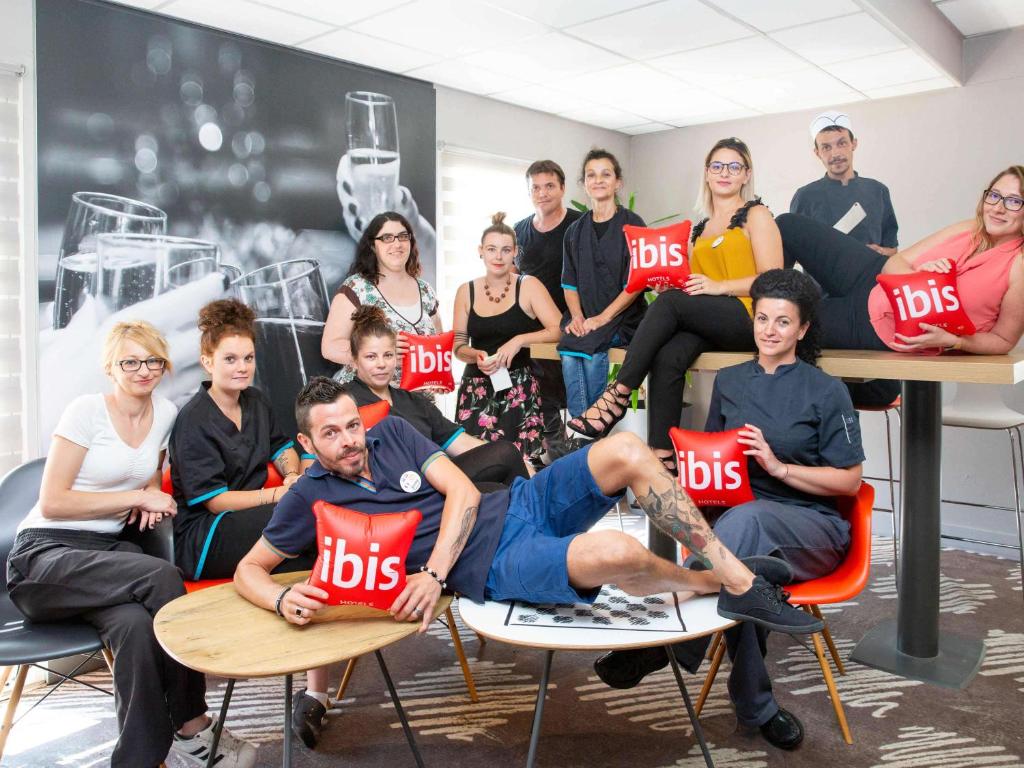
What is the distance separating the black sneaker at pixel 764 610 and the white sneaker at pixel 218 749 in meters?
1.37

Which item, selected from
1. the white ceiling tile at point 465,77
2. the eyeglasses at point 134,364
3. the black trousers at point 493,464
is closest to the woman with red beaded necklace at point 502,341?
the black trousers at point 493,464

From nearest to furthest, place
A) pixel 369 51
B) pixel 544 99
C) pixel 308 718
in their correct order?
pixel 308 718, pixel 369 51, pixel 544 99

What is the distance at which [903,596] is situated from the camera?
9.75 feet

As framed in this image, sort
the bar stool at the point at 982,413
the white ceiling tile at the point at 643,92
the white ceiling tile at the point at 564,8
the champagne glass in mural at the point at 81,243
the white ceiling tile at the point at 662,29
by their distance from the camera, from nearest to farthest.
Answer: the champagne glass in mural at the point at 81,243 → the white ceiling tile at the point at 564,8 → the white ceiling tile at the point at 662,29 → the bar stool at the point at 982,413 → the white ceiling tile at the point at 643,92

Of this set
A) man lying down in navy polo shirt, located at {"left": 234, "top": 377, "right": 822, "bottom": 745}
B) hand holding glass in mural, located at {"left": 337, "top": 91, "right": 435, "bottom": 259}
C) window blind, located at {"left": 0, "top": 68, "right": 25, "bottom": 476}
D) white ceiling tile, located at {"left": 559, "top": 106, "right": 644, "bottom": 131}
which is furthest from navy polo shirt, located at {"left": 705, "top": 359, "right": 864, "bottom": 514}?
white ceiling tile, located at {"left": 559, "top": 106, "right": 644, "bottom": 131}

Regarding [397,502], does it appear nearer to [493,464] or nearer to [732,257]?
[493,464]

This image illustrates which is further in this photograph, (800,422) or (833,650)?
(833,650)

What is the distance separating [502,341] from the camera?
385 centimetres

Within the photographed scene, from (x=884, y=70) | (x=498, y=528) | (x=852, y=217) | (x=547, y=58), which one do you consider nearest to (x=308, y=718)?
(x=498, y=528)

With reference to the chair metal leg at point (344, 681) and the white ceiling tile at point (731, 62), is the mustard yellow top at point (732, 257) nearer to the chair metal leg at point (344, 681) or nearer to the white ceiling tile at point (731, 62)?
the white ceiling tile at point (731, 62)

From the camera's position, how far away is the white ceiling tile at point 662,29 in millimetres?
3629

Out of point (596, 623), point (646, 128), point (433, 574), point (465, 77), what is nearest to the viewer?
point (596, 623)

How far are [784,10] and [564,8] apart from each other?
0.97 metres

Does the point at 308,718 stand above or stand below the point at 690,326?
below
